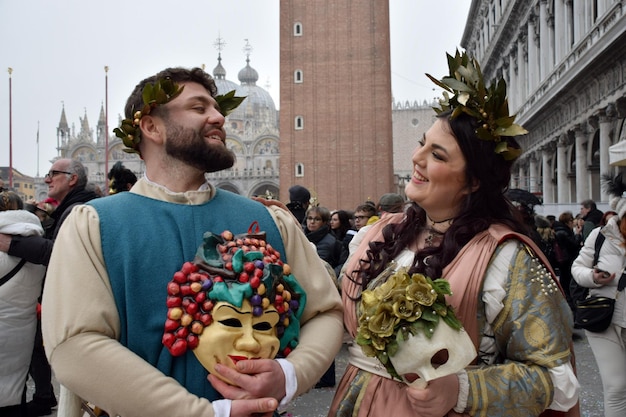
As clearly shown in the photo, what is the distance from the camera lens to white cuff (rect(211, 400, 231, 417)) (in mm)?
1639

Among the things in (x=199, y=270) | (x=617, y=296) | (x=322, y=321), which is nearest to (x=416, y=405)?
Result: (x=322, y=321)

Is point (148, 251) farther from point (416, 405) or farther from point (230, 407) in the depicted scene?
point (416, 405)

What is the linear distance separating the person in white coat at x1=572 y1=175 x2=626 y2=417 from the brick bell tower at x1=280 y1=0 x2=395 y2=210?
30.4 metres

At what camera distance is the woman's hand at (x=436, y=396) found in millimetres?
1791

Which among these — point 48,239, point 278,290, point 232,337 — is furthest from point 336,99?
point 232,337

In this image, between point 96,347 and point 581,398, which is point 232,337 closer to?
point 96,347

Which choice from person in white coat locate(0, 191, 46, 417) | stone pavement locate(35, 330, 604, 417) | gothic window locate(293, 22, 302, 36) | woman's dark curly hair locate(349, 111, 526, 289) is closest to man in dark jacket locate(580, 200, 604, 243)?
stone pavement locate(35, 330, 604, 417)

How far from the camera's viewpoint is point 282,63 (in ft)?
117

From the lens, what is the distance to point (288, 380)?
1.75m

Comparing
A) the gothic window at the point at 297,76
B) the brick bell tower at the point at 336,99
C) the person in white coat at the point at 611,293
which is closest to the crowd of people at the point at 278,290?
the person in white coat at the point at 611,293

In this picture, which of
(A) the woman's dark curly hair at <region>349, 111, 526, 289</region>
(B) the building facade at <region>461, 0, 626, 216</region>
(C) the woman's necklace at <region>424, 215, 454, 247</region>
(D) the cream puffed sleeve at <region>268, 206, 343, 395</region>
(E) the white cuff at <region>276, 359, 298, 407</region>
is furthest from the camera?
(B) the building facade at <region>461, 0, 626, 216</region>

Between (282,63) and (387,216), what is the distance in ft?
112

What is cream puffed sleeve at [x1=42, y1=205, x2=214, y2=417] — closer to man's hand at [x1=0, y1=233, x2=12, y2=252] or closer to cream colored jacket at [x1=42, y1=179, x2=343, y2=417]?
cream colored jacket at [x1=42, y1=179, x2=343, y2=417]

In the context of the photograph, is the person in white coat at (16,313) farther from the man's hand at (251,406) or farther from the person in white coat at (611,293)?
the person in white coat at (611,293)
